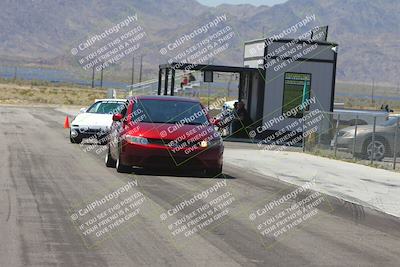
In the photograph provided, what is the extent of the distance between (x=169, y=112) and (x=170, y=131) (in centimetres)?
104

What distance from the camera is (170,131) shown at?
15359mm

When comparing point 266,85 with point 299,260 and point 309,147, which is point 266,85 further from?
point 299,260

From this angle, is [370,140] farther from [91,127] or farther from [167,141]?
[167,141]

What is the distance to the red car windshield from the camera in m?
16.1

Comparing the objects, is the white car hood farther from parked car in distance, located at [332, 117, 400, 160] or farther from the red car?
parked car in distance, located at [332, 117, 400, 160]

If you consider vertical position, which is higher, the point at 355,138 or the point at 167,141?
the point at 167,141

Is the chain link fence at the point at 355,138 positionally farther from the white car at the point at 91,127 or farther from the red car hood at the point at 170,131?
the red car hood at the point at 170,131

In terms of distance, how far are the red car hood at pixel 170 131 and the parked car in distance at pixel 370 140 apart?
8.24 m

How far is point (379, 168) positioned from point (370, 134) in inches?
99.4

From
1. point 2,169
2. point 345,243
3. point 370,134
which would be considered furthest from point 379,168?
point 345,243

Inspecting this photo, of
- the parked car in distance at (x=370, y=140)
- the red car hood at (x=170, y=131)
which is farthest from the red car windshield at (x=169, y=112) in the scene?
the parked car in distance at (x=370, y=140)

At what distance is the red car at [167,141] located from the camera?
50.0 feet

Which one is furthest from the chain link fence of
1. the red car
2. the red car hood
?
the red car hood

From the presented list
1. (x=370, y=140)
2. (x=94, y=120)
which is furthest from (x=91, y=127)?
(x=370, y=140)
